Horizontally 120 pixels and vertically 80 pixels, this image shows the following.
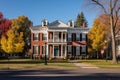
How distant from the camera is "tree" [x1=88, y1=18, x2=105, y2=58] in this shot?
7781 centimetres

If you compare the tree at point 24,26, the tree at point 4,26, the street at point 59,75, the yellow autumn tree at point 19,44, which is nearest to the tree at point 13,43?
the yellow autumn tree at point 19,44

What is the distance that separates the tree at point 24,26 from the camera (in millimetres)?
88444

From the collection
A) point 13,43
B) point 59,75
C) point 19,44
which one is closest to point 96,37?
point 19,44

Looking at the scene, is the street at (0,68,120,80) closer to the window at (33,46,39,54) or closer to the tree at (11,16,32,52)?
the window at (33,46,39,54)

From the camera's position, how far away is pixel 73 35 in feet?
262

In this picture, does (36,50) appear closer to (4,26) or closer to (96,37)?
(96,37)

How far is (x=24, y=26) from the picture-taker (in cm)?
9238

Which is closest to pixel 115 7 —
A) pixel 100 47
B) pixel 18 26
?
pixel 100 47

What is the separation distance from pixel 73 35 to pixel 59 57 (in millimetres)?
7121

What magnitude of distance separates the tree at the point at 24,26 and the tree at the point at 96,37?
20.8 meters

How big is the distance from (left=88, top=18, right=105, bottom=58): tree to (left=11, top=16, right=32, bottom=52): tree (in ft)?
68.4

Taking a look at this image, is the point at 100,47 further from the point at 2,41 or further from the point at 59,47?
the point at 2,41

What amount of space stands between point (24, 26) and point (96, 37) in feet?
79.3

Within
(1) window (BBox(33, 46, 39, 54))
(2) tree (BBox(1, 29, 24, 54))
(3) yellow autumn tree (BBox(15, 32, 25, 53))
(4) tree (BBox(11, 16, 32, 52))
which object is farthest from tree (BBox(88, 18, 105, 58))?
(4) tree (BBox(11, 16, 32, 52))
